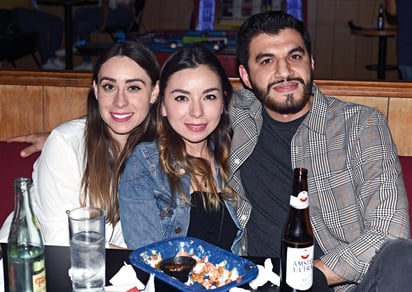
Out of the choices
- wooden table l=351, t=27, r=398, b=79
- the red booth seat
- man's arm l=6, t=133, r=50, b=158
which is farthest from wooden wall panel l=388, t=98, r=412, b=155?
wooden table l=351, t=27, r=398, b=79

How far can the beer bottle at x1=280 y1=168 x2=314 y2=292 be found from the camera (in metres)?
1.44

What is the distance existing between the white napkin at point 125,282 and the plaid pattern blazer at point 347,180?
659mm

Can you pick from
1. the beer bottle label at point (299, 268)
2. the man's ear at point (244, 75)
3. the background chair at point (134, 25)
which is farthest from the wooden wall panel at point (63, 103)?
the background chair at point (134, 25)

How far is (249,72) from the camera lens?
86.4 inches

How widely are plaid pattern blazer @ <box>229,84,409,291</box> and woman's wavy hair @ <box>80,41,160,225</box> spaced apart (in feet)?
1.14

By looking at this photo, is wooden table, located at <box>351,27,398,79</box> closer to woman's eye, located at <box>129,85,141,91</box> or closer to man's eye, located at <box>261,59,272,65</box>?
man's eye, located at <box>261,59,272,65</box>

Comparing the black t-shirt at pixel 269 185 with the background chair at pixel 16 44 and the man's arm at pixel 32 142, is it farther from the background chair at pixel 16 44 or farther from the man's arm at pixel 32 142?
the background chair at pixel 16 44

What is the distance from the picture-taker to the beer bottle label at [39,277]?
1.38m

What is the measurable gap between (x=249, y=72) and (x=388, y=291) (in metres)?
0.93

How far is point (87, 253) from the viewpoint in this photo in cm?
142

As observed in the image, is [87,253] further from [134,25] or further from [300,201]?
[134,25]

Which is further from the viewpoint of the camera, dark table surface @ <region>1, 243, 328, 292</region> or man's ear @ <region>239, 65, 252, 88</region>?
man's ear @ <region>239, 65, 252, 88</region>

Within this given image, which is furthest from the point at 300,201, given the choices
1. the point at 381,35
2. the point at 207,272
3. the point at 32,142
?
the point at 381,35

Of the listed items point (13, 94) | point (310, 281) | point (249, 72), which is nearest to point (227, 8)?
point (13, 94)
